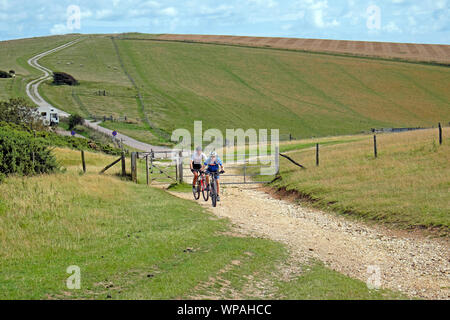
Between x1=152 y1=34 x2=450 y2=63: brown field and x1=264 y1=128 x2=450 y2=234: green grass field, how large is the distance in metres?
95.4

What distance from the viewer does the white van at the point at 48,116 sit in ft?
192

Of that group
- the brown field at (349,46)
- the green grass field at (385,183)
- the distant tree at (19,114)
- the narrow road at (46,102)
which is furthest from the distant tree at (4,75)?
the green grass field at (385,183)

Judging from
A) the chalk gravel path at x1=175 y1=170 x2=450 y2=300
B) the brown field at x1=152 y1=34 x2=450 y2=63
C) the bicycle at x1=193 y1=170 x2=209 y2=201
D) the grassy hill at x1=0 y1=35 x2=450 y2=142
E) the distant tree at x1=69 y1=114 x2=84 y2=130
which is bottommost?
the chalk gravel path at x1=175 y1=170 x2=450 y2=300

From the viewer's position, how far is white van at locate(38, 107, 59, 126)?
2302 inches

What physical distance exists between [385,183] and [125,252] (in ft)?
50.7

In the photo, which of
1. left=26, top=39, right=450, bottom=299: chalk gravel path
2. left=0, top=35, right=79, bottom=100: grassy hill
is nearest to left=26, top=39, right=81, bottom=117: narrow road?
left=0, top=35, right=79, bottom=100: grassy hill

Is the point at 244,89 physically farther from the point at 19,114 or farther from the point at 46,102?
the point at 19,114

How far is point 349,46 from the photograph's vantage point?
136750 millimetres

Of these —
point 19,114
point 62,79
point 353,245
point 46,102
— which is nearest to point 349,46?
point 62,79

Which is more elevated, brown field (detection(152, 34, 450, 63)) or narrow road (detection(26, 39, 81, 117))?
brown field (detection(152, 34, 450, 63))

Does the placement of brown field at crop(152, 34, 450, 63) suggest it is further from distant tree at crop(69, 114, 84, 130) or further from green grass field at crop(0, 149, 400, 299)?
green grass field at crop(0, 149, 400, 299)

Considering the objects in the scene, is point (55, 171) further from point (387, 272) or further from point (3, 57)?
point (3, 57)
